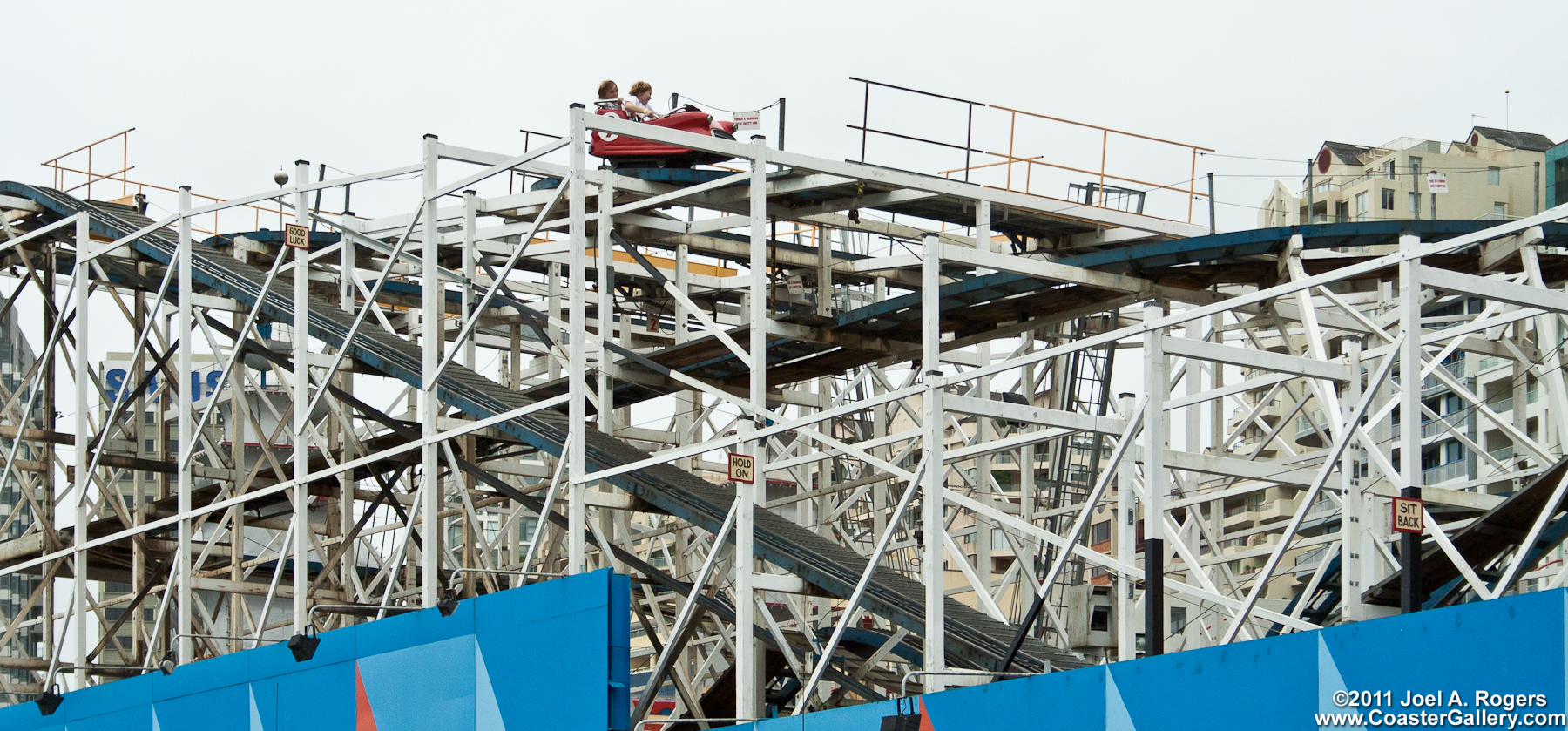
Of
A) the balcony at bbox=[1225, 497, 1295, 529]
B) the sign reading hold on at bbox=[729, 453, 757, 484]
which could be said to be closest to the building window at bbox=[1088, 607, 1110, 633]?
the sign reading hold on at bbox=[729, 453, 757, 484]

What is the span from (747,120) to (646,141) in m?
1.55

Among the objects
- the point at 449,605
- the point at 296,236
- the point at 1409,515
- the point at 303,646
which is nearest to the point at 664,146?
the point at 296,236

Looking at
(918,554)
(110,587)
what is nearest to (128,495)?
(110,587)

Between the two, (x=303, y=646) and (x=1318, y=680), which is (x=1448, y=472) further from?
(x=1318, y=680)

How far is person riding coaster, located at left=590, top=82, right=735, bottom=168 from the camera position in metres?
30.0

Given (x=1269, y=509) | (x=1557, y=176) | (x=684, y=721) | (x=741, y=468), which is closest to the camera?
(x=741, y=468)

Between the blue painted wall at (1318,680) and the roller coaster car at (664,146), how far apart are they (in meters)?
12.9

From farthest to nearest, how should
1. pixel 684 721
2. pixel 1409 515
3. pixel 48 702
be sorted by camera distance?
pixel 48 702, pixel 684 721, pixel 1409 515

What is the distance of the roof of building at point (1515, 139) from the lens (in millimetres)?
96875

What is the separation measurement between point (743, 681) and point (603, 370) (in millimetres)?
7165

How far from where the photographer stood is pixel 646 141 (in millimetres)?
29922

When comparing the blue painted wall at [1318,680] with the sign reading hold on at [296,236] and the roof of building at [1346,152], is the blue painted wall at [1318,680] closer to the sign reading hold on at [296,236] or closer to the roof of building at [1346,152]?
the sign reading hold on at [296,236]

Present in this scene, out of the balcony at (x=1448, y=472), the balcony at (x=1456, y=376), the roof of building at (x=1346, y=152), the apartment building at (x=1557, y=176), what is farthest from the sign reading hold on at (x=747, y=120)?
the roof of building at (x=1346, y=152)

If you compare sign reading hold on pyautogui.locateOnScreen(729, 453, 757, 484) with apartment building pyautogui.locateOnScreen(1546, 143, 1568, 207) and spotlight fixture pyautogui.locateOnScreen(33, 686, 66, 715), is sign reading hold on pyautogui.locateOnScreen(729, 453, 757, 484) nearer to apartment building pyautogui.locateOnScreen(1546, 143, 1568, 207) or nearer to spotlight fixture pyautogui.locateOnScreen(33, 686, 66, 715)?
spotlight fixture pyautogui.locateOnScreen(33, 686, 66, 715)
